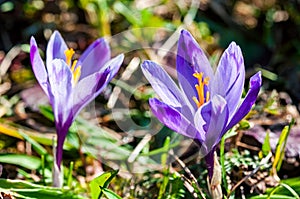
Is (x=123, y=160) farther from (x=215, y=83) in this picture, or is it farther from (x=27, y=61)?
Answer: (x=27, y=61)

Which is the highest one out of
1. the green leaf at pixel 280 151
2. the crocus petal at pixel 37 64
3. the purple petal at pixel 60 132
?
the crocus petal at pixel 37 64

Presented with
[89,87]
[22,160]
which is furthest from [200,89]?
[22,160]

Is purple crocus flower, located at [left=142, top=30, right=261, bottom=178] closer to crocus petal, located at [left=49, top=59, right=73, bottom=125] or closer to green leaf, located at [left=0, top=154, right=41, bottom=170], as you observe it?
crocus petal, located at [left=49, top=59, right=73, bottom=125]

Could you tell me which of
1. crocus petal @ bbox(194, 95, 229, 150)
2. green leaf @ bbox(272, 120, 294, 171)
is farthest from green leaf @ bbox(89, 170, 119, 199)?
green leaf @ bbox(272, 120, 294, 171)

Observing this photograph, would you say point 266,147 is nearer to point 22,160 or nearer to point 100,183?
point 100,183

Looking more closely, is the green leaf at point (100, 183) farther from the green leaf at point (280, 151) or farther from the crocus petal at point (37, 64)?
the green leaf at point (280, 151)

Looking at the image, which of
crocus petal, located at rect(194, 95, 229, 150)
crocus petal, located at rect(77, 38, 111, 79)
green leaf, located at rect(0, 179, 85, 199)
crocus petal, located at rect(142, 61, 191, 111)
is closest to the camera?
crocus petal, located at rect(194, 95, 229, 150)

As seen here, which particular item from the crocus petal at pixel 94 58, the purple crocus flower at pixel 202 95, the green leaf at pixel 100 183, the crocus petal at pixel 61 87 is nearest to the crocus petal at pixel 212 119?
the purple crocus flower at pixel 202 95

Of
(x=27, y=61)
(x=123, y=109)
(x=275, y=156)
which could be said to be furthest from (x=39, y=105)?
(x=275, y=156)
